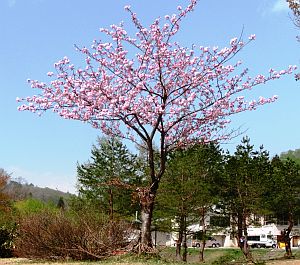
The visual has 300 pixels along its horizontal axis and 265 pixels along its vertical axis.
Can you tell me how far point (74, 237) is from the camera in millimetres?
11305

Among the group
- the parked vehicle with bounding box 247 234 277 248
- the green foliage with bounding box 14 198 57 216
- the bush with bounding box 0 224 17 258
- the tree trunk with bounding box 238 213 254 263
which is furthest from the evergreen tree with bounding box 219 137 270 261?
the parked vehicle with bounding box 247 234 277 248

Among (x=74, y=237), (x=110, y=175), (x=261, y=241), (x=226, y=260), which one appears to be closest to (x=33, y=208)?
(x=110, y=175)

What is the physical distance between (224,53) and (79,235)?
5.76 meters

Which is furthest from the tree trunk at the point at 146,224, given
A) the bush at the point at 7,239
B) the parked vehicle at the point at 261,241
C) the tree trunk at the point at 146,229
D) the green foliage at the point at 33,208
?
the parked vehicle at the point at 261,241

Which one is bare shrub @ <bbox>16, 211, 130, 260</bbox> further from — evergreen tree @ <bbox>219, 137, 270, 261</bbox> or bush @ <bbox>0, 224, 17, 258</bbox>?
evergreen tree @ <bbox>219, 137, 270, 261</bbox>

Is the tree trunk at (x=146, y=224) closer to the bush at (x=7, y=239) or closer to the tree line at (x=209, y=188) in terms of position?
the bush at (x=7, y=239)

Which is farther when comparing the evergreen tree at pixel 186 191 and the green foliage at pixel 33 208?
the evergreen tree at pixel 186 191

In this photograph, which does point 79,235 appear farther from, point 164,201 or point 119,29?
point 164,201

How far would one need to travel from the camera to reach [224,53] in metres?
11.7

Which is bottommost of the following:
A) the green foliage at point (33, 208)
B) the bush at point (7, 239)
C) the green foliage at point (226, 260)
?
the green foliage at point (226, 260)

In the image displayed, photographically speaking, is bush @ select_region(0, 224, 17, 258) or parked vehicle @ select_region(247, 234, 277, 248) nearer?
bush @ select_region(0, 224, 17, 258)

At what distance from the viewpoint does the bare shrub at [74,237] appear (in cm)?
1109

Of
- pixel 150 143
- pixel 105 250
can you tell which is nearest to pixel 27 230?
pixel 105 250

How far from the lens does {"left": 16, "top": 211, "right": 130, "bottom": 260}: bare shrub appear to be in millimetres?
11086
